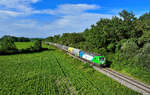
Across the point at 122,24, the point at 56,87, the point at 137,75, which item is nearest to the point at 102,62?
the point at 137,75

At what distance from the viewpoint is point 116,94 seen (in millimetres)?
14344

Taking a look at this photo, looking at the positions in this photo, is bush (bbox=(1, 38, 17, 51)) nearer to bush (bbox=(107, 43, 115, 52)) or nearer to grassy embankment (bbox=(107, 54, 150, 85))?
bush (bbox=(107, 43, 115, 52))

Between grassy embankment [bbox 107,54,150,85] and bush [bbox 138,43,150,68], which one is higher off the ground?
bush [bbox 138,43,150,68]

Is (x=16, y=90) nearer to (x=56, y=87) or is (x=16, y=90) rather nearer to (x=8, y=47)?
(x=56, y=87)

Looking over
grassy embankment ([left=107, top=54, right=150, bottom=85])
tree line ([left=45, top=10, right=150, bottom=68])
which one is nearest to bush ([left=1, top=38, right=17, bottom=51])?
tree line ([left=45, top=10, right=150, bottom=68])

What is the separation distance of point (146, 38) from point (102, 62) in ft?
44.2

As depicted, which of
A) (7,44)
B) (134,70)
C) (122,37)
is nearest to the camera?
(134,70)

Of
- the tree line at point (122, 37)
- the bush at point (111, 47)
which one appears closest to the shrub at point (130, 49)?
the tree line at point (122, 37)

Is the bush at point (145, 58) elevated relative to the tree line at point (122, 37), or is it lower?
lower

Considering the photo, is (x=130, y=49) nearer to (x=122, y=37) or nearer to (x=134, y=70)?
(x=134, y=70)

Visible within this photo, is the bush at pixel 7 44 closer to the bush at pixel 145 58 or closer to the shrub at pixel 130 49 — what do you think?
the shrub at pixel 130 49

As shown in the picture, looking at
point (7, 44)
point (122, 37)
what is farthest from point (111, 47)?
point (7, 44)

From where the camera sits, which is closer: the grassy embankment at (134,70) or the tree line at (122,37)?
the grassy embankment at (134,70)

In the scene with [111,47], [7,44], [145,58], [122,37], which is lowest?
[145,58]
